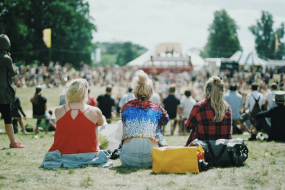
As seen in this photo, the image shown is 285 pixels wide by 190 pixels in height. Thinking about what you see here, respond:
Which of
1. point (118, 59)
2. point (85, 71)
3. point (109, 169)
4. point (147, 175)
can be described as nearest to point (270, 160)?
point (147, 175)

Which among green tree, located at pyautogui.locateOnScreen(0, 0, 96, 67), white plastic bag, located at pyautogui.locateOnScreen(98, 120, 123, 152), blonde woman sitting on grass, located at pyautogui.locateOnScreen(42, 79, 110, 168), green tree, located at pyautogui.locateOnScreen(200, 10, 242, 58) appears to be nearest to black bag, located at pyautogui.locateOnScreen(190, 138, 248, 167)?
blonde woman sitting on grass, located at pyautogui.locateOnScreen(42, 79, 110, 168)

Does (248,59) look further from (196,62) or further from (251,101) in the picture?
(251,101)

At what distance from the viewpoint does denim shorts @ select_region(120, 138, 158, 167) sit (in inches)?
182

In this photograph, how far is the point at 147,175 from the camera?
4.15 m

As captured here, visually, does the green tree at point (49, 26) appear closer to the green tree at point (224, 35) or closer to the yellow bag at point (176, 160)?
the green tree at point (224, 35)

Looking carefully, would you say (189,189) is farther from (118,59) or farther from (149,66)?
(118,59)

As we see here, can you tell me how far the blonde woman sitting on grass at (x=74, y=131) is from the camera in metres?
4.57

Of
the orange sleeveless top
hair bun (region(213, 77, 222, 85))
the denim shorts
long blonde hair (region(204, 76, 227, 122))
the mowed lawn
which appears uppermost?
hair bun (region(213, 77, 222, 85))

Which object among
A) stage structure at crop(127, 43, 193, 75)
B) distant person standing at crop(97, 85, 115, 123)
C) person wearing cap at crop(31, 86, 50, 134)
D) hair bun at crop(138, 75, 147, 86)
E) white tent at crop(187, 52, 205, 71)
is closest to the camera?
hair bun at crop(138, 75, 147, 86)

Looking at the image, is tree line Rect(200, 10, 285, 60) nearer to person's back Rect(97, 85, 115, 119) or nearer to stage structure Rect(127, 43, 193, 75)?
stage structure Rect(127, 43, 193, 75)

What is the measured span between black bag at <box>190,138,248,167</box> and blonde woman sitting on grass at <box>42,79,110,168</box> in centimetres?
160

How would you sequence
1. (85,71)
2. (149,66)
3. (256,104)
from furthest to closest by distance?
(149,66)
(85,71)
(256,104)

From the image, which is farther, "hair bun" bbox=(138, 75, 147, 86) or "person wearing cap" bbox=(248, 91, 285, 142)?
"person wearing cap" bbox=(248, 91, 285, 142)

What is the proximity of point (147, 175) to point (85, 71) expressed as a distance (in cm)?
3172
